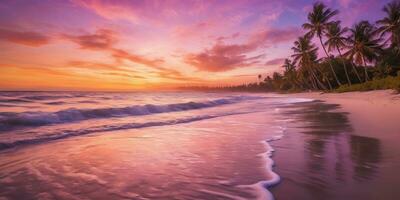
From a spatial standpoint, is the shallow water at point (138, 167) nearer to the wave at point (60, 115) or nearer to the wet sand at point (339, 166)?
the wet sand at point (339, 166)

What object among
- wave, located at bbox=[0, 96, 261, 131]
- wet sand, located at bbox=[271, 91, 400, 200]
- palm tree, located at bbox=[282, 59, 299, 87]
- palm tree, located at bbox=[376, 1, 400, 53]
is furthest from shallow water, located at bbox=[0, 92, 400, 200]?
palm tree, located at bbox=[282, 59, 299, 87]

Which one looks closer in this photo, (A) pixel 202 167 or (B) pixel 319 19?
(A) pixel 202 167

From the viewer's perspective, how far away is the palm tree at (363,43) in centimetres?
3891

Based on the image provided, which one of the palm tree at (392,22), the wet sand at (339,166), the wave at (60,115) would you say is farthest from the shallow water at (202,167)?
the palm tree at (392,22)

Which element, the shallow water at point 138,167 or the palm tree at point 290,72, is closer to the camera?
the shallow water at point 138,167

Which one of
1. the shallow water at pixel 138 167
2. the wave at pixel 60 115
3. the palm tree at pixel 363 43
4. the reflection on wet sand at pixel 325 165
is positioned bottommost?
the reflection on wet sand at pixel 325 165

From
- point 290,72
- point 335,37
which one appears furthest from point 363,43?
point 290,72

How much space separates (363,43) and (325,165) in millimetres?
41803

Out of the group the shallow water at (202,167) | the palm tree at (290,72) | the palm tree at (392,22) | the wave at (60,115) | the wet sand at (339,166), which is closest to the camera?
the wet sand at (339,166)

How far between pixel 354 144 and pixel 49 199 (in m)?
5.33

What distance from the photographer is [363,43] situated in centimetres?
3878

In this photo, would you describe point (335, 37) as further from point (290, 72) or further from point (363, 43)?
point (290, 72)

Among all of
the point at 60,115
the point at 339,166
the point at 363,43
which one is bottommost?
A: the point at 339,166

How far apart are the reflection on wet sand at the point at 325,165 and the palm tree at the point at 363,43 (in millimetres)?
38943
